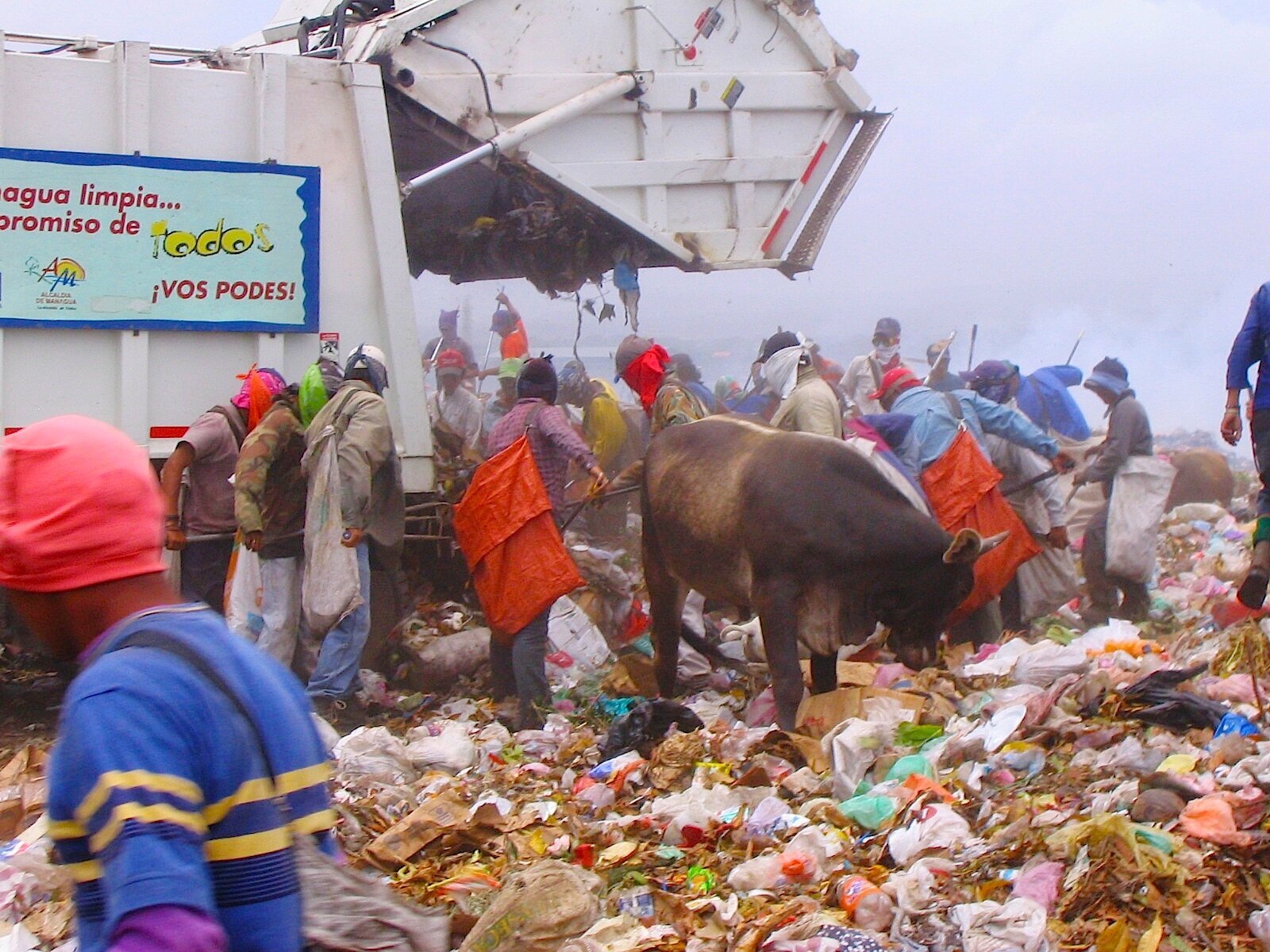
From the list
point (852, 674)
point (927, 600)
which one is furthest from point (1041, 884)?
point (852, 674)

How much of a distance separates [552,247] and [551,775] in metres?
3.45

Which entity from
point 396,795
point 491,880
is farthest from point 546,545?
point 491,880

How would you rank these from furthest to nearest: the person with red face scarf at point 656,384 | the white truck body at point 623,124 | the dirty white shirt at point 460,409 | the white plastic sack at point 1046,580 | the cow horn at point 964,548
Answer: the dirty white shirt at point 460,409 → the white plastic sack at point 1046,580 → the person with red face scarf at point 656,384 → the white truck body at point 623,124 → the cow horn at point 964,548

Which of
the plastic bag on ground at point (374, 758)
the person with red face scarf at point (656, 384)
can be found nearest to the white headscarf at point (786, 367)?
the person with red face scarf at point (656, 384)

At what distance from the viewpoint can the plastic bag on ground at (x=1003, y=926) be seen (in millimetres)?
3711

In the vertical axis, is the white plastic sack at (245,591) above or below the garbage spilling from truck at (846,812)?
above

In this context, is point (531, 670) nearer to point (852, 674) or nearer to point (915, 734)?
point (852, 674)

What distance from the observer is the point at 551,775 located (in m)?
5.76

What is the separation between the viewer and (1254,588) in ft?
20.0

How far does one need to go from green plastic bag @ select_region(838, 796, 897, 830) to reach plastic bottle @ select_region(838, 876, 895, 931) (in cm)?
58

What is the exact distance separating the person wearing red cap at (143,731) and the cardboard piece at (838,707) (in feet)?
13.7

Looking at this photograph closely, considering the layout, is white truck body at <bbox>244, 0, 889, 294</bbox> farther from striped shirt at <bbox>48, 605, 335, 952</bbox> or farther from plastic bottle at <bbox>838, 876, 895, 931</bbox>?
striped shirt at <bbox>48, 605, 335, 952</bbox>

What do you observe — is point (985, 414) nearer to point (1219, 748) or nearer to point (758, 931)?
point (1219, 748)

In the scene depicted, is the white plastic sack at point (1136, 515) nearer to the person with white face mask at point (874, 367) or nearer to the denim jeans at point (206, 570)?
the person with white face mask at point (874, 367)
